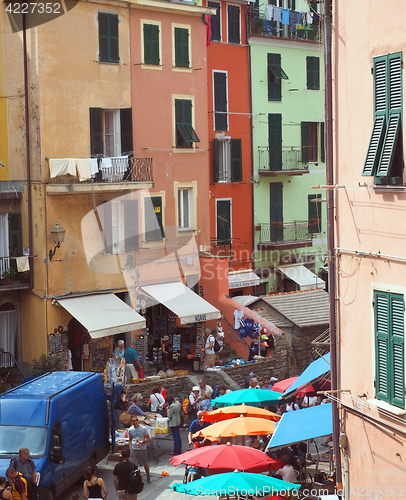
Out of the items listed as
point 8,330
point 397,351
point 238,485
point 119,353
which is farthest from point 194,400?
point 397,351

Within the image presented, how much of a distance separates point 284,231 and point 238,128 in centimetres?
530

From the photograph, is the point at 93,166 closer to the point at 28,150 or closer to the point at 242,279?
the point at 28,150

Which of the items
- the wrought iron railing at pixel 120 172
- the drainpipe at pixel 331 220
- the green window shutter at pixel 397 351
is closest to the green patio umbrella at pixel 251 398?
the drainpipe at pixel 331 220

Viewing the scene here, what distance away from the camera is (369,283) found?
12062 millimetres

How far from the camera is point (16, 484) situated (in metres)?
13.1

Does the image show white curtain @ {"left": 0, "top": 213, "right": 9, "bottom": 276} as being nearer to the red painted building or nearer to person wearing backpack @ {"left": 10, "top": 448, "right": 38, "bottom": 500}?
the red painted building

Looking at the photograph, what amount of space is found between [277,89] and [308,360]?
13.0 m

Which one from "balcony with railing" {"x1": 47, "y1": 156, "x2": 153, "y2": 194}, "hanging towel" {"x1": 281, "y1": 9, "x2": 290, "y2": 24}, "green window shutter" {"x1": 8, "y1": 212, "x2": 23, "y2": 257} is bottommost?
"green window shutter" {"x1": 8, "y1": 212, "x2": 23, "y2": 257}

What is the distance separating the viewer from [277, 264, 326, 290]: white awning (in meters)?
34.8

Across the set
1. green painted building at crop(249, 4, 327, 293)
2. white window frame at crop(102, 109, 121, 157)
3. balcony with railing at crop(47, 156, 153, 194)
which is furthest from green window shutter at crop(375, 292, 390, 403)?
green painted building at crop(249, 4, 327, 293)

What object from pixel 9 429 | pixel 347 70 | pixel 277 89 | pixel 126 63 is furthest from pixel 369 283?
pixel 277 89

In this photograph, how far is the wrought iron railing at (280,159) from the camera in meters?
34.4

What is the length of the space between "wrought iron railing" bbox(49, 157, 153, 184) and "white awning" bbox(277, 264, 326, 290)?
10.5 metres

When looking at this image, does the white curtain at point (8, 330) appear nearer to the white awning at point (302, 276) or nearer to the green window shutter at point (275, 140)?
the white awning at point (302, 276)
